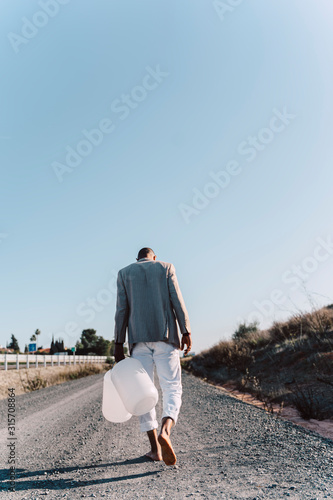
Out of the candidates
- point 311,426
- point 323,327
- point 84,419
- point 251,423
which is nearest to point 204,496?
point 251,423

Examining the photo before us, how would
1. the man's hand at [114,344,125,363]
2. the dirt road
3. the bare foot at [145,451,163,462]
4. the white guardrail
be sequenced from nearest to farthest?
the dirt road, the bare foot at [145,451,163,462], the man's hand at [114,344,125,363], the white guardrail

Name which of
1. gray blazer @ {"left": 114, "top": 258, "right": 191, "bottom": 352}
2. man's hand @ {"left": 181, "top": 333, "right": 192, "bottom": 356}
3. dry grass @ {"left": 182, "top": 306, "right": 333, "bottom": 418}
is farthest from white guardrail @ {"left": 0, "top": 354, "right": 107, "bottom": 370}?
man's hand @ {"left": 181, "top": 333, "right": 192, "bottom": 356}

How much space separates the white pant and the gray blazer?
94 millimetres

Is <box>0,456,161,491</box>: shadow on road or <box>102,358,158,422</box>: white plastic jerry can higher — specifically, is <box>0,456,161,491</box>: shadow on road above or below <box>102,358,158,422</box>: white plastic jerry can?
below

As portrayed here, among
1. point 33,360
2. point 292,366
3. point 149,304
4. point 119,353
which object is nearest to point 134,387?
point 119,353

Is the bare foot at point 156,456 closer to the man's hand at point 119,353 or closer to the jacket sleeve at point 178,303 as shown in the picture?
the man's hand at point 119,353

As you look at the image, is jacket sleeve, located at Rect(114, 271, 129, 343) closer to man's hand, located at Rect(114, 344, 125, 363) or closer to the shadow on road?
man's hand, located at Rect(114, 344, 125, 363)

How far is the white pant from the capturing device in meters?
3.39

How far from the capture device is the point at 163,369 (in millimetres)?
3537

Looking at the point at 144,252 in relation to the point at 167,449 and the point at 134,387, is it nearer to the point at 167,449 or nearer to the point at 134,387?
the point at 134,387

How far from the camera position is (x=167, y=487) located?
2559 millimetres

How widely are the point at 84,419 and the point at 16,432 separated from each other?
4.02ft

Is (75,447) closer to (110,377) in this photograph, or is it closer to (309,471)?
(110,377)

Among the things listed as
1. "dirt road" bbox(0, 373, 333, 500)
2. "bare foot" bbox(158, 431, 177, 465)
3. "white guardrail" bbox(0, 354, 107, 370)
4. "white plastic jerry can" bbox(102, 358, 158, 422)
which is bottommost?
"dirt road" bbox(0, 373, 333, 500)
